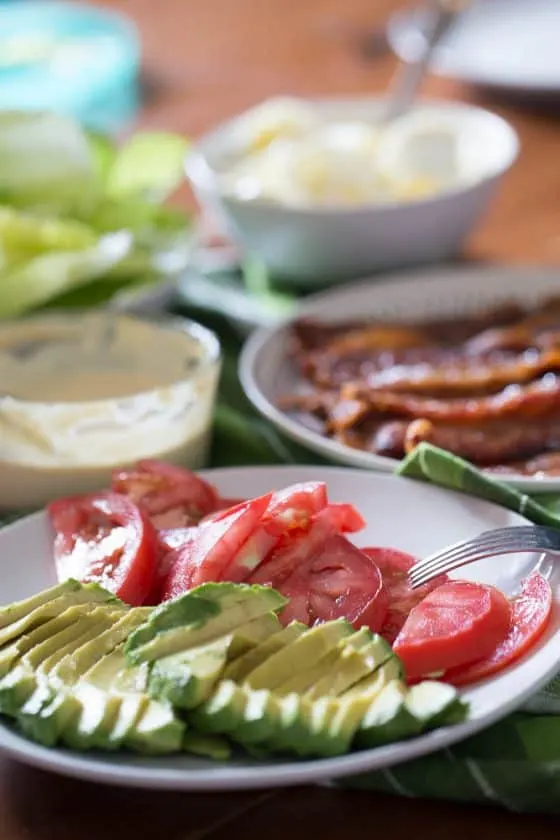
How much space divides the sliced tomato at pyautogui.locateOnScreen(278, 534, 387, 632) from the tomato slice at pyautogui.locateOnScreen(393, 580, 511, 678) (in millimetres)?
49

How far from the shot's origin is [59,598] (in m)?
1.50

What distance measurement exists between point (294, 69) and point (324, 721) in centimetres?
376

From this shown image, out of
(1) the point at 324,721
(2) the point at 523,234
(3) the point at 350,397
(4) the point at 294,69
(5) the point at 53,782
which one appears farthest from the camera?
(4) the point at 294,69

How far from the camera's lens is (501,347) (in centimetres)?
244

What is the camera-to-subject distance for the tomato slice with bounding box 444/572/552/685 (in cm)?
143

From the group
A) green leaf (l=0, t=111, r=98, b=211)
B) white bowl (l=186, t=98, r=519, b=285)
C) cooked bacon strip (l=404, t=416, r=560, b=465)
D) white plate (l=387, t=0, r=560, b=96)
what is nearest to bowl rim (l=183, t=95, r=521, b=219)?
white bowl (l=186, t=98, r=519, b=285)

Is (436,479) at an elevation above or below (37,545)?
above

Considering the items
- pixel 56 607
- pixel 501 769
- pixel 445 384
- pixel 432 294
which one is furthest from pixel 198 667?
pixel 432 294

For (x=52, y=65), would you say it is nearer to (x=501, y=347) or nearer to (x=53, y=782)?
(x=501, y=347)

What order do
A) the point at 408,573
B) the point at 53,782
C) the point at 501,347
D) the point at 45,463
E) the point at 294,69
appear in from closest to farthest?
the point at 53,782, the point at 408,573, the point at 45,463, the point at 501,347, the point at 294,69

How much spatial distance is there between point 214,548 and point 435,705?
1.21 ft

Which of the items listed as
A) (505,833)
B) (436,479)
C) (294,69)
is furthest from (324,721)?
(294,69)

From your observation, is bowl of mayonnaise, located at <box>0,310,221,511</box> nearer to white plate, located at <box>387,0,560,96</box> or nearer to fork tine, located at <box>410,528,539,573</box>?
fork tine, located at <box>410,528,539,573</box>

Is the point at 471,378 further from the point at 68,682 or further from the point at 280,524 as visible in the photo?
the point at 68,682
